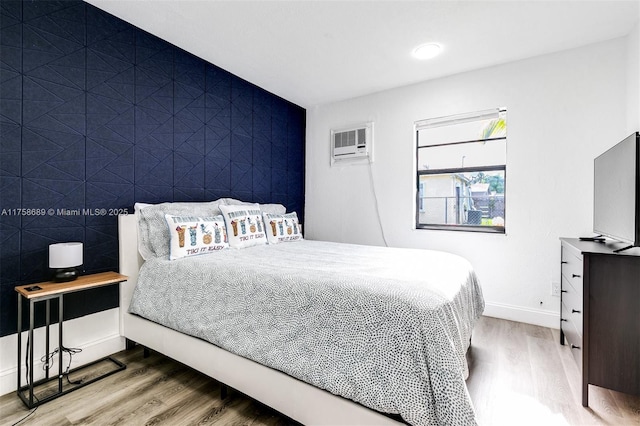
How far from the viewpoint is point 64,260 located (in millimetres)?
1858

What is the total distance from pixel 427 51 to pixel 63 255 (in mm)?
3195

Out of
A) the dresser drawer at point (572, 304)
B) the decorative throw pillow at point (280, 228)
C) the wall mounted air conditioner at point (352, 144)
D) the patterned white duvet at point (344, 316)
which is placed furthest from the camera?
the wall mounted air conditioner at point (352, 144)

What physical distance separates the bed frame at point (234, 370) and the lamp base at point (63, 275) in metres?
0.38

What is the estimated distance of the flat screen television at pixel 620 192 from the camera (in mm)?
1594

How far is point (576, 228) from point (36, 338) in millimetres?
4206

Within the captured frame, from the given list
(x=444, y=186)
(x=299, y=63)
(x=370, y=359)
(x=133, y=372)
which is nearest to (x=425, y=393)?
(x=370, y=359)

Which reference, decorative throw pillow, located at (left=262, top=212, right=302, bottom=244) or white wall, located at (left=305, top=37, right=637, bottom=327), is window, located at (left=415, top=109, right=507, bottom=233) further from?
decorative throw pillow, located at (left=262, top=212, right=302, bottom=244)

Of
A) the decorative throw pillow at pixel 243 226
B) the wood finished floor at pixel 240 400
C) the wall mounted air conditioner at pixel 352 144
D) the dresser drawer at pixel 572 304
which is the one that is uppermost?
the wall mounted air conditioner at pixel 352 144

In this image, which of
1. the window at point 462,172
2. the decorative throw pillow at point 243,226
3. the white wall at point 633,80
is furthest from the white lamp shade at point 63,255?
the white wall at point 633,80

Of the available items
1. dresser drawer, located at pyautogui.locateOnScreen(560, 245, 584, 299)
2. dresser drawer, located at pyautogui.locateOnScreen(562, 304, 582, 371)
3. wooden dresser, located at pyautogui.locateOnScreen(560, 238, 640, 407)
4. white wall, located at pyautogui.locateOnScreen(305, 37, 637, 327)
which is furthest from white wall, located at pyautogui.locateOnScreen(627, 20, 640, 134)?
dresser drawer, located at pyautogui.locateOnScreen(562, 304, 582, 371)

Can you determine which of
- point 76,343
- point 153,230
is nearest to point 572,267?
point 153,230

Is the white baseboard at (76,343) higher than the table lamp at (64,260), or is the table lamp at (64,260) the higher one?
the table lamp at (64,260)

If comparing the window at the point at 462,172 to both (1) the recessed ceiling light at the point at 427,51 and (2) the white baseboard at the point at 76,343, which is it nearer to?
(1) the recessed ceiling light at the point at 427,51

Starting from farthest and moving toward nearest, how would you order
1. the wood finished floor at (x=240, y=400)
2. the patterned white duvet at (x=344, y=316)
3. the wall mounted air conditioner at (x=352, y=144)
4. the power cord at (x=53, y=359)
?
the wall mounted air conditioner at (x=352, y=144), the power cord at (x=53, y=359), the wood finished floor at (x=240, y=400), the patterned white duvet at (x=344, y=316)
